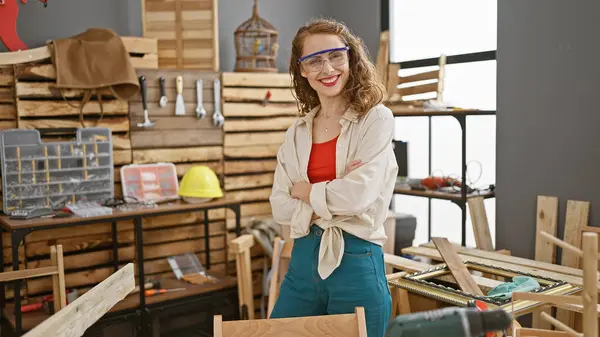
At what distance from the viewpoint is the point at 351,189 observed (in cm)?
189

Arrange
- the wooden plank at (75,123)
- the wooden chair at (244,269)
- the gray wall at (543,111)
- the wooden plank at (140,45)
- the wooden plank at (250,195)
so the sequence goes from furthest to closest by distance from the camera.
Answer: the wooden plank at (250,195) < the wooden plank at (140,45) < the wooden plank at (75,123) < the wooden chair at (244,269) < the gray wall at (543,111)

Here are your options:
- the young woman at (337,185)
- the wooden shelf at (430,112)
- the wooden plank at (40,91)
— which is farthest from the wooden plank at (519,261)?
the wooden plank at (40,91)

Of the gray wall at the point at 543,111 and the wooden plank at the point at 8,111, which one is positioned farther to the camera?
the wooden plank at the point at 8,111

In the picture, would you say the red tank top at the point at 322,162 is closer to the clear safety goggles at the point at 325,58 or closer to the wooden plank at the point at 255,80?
the clear safety goggles at the point at 325,58

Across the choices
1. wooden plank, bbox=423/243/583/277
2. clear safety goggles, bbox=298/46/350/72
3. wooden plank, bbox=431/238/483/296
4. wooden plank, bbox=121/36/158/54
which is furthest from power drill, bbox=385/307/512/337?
wooden plank, bbox=121/36/158/54

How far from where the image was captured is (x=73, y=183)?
3.80 metres

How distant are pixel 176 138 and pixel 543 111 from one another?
2.37 metres

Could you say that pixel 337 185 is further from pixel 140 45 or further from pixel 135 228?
pixel 140 45

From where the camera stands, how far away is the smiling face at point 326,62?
2004 millimetres

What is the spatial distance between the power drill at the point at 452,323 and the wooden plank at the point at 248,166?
3724 millimetres

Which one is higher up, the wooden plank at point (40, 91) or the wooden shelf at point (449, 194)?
the wooden plank at point (40, 91)

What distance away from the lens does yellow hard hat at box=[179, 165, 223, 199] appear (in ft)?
13.4

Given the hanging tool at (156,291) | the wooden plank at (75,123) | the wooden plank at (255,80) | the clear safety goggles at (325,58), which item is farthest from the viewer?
the wooden plank at (255,80)

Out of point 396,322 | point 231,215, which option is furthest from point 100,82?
point 396,322
